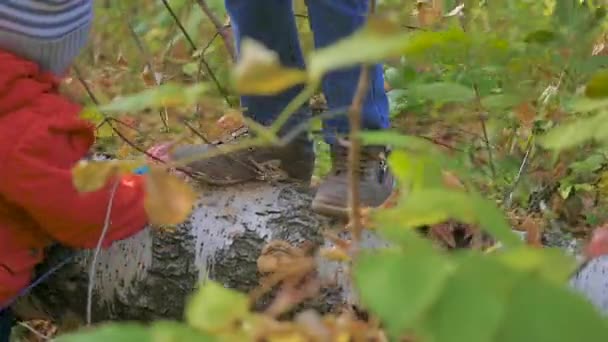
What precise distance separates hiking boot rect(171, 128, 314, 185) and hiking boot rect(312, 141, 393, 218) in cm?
15

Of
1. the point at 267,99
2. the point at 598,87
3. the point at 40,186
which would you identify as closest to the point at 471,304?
the point at 598,87

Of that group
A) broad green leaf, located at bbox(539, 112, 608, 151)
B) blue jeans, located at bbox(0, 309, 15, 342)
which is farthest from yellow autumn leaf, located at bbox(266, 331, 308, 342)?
blue jeans, located at bbox(0, 309, 15, 342)

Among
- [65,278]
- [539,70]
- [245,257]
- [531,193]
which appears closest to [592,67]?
[531,193]

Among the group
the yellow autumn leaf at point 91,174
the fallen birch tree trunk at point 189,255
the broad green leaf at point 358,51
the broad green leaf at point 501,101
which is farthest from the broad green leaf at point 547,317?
the broad green leaf at point 501,101

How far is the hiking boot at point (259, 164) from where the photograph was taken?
5.67 feet

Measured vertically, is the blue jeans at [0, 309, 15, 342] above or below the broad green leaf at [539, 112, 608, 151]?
below

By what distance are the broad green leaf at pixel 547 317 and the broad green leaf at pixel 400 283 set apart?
0.14 ft

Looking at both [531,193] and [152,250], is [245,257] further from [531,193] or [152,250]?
[531,193]

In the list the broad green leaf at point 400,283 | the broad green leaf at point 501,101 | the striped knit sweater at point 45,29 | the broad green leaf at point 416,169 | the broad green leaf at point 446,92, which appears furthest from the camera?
the broad green leaf at point 501,101

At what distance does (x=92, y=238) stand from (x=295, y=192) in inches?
14.1

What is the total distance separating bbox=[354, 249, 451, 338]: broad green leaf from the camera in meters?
0.49

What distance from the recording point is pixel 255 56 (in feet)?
1.93

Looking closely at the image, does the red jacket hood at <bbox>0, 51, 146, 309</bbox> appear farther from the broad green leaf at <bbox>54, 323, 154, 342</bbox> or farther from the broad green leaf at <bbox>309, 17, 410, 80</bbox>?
the broad green leaf at <bbox>309, 17, 410, 80</bbox>

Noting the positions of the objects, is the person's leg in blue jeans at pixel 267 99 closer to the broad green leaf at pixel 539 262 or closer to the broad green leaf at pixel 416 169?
the broad green leaf at pixel 416 169
